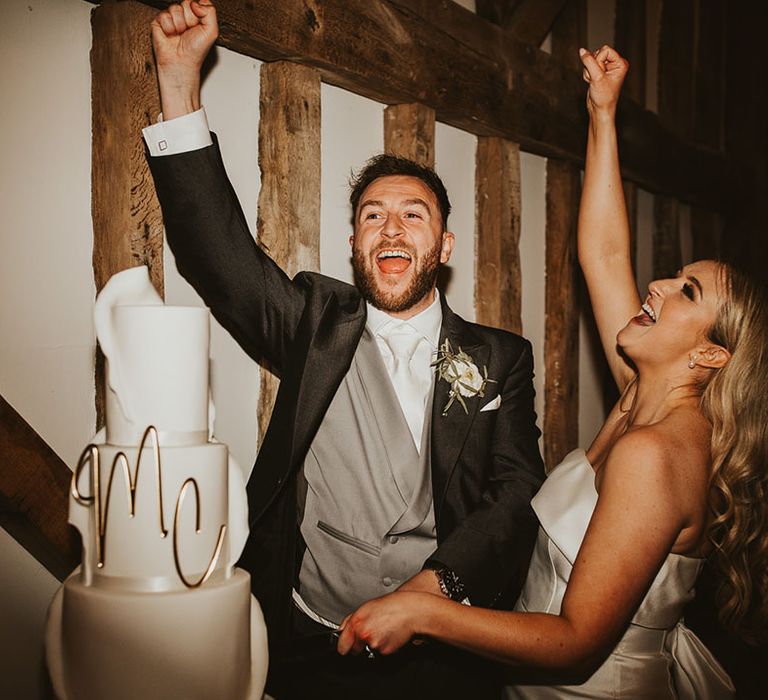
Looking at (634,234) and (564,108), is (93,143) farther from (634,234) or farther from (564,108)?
(634,234)

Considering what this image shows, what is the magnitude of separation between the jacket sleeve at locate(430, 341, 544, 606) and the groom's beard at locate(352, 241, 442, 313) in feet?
1.30

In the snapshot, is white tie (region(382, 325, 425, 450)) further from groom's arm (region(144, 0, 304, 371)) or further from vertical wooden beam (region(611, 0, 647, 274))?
vertical wooden beam (region(611, 0, 647, 274))

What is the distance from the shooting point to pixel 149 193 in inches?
78.1

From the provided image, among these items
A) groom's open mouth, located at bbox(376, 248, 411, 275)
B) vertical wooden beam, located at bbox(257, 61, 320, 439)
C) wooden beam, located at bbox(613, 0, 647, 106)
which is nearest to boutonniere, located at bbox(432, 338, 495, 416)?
groom's open mouth, located at bbox(376, 248, 411, 275)

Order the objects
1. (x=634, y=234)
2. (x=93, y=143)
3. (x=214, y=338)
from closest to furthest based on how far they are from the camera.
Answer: (x=93, y=143)
(x=214, y=338)
(x=634, y=234)

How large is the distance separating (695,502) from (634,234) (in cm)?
279

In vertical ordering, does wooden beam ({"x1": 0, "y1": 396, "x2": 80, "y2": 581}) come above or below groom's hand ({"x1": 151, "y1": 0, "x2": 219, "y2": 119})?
below

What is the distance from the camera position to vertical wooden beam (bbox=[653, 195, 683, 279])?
4641 mm

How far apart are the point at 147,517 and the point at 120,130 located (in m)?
1.09

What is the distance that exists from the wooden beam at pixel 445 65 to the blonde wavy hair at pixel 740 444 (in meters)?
1.30

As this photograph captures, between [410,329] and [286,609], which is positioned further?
[410,329]

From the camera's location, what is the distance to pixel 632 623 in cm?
201

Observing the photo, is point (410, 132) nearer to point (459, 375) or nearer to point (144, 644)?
point (459, 375)

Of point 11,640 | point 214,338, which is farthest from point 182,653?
point 214,338
